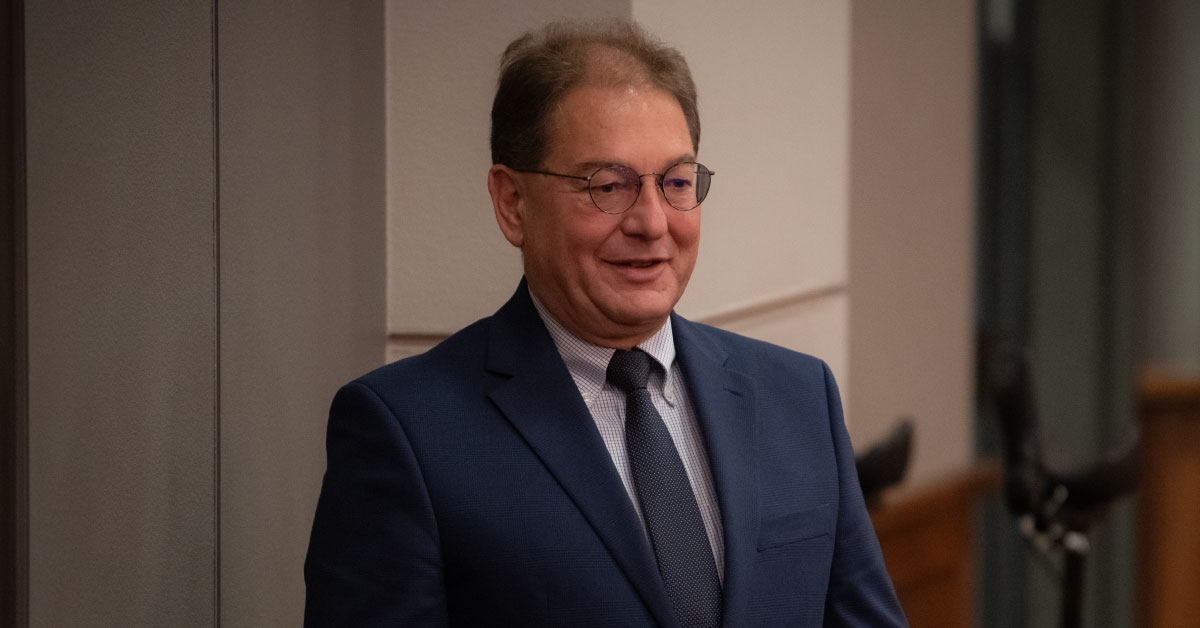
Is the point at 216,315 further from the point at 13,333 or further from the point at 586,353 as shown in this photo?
the point at 586,353

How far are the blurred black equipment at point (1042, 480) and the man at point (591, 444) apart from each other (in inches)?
37.9

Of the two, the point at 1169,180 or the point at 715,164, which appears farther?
the point at 1169,180

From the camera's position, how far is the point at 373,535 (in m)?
0.87

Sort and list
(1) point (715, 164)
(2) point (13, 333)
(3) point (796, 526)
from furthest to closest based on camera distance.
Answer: (1) point (715, 164)
(2) point (13, 333)
(3) point (796, 526)

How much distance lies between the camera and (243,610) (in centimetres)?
142

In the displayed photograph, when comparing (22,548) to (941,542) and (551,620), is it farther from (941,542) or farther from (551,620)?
(941,542)

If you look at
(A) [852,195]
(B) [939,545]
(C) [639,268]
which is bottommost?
(B) [939,545]

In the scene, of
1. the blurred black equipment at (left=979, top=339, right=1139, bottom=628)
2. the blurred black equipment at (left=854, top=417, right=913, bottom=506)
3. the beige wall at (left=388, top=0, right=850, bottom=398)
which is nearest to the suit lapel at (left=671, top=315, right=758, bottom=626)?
the beige wall at (left=388, top=0, right=850, bottom=398)

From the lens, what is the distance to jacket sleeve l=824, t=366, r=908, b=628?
1.00 metres

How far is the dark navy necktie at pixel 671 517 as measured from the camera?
91 cm

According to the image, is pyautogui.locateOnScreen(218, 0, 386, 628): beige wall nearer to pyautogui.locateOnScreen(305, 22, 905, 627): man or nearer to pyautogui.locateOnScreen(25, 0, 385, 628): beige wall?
pyautogui.locateOnScreen(25, 0, 385, 628): beige wall

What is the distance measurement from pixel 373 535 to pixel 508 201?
0.36m

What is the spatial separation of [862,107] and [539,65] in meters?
1.11

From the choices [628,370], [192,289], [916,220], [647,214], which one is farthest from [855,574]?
[916,220]
